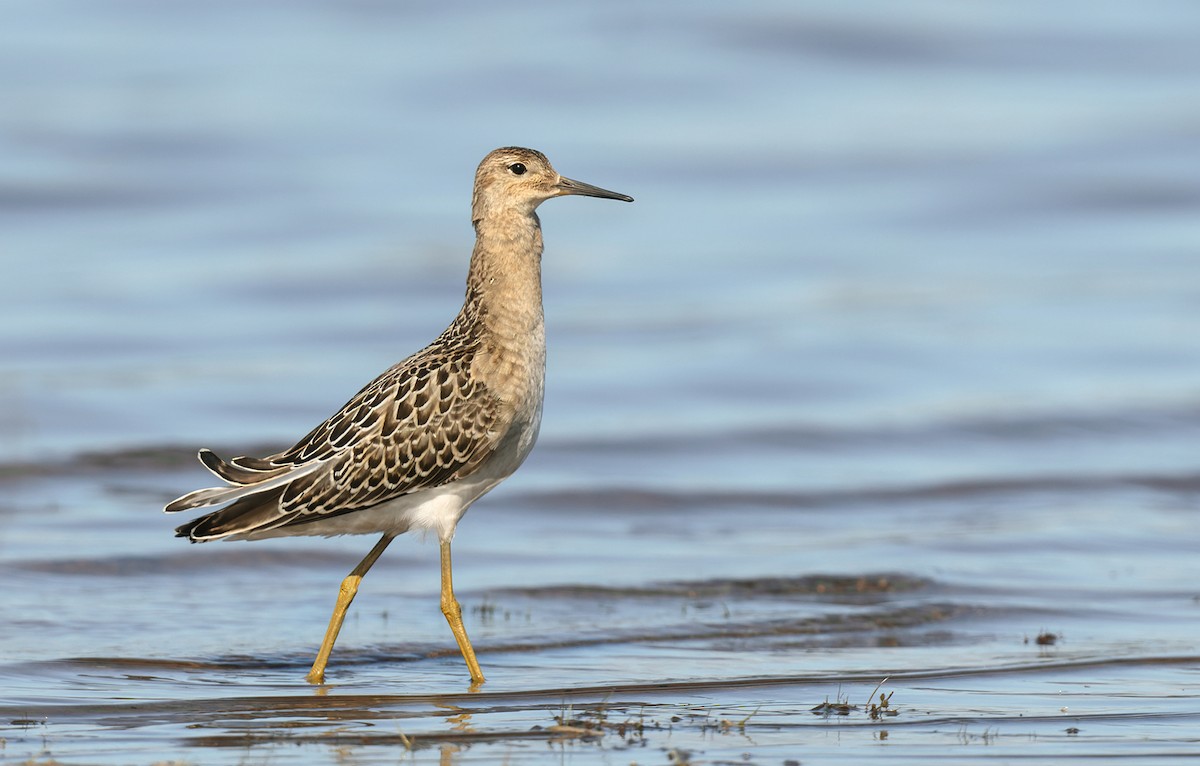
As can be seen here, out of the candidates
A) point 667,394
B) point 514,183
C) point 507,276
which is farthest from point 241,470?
point 667,394

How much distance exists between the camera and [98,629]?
1023 centimetres

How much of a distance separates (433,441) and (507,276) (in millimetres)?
957

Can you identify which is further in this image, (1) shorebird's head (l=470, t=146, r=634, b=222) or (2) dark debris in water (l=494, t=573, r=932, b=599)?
(2) dark debris in water (l=494, t=573, r=932, b=599)

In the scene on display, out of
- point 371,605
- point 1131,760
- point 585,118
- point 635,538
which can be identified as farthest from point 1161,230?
point 1131,760

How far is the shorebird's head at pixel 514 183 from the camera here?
31.4ft

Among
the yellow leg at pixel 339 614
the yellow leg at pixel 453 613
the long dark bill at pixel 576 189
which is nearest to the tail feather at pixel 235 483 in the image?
the yellow leg at pixel 339 614

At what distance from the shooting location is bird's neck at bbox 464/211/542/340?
936 cm

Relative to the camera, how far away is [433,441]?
29.7ft

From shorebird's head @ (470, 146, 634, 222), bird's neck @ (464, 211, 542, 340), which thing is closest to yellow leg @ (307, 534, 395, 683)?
bird's neck @ (464, 211, 542, 340)

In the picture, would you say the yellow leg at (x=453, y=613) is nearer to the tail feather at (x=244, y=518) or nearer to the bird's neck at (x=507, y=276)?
the tail feather at (x=244, y=518)

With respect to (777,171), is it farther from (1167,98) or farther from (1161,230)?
(1167,98)

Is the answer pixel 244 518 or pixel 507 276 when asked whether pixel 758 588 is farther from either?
pixel 244 518

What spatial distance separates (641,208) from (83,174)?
8.33m

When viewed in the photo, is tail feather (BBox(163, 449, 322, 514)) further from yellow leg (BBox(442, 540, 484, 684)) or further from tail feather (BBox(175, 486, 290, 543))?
yellow leg (BBox(442, 540, 484, 684))
